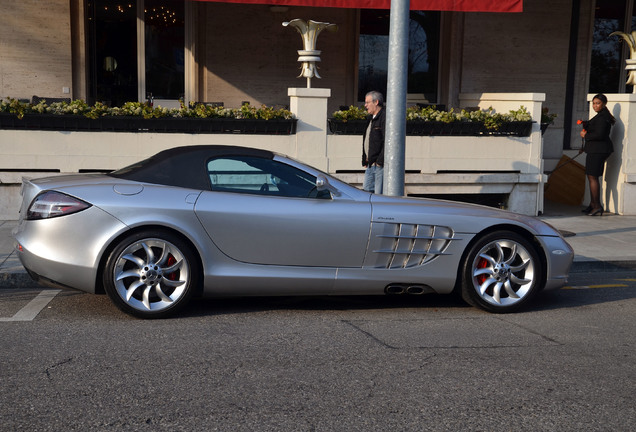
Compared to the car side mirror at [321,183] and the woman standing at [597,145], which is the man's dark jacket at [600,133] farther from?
the car side mirror at [321,183]

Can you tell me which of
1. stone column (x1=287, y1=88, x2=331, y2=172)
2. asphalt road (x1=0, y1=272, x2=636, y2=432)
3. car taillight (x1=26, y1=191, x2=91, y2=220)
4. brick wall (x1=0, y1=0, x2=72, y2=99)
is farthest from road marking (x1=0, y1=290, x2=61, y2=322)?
brick wall (x1=0, y1=0, x2=72, y2=99)

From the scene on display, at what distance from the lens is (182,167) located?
6.34m

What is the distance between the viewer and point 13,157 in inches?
400

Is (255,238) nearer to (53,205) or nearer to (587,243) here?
(53,205)

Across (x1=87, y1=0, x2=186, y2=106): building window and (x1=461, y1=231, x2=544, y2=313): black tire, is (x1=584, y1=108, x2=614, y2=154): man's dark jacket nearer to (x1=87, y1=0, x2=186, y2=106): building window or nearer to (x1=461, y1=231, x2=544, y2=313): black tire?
(x1=461, y1=231, x2=544, y2=313): black tire

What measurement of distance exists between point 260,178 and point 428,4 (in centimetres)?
571

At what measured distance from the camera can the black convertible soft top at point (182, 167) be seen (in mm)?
6262

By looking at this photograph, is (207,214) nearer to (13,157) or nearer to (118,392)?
(118,392)

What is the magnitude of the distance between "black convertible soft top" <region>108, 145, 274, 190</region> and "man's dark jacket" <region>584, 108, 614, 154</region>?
7527 millimetres

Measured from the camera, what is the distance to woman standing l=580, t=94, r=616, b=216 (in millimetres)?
12227

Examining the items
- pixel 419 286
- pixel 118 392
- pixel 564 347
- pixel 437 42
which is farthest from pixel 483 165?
pixel 118 392

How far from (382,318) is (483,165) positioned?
235 inches

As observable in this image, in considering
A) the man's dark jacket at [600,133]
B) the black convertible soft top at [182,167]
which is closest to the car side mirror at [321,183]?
the black convertible soft top at [182,167]

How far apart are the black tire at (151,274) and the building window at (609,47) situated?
1229 centimetres
